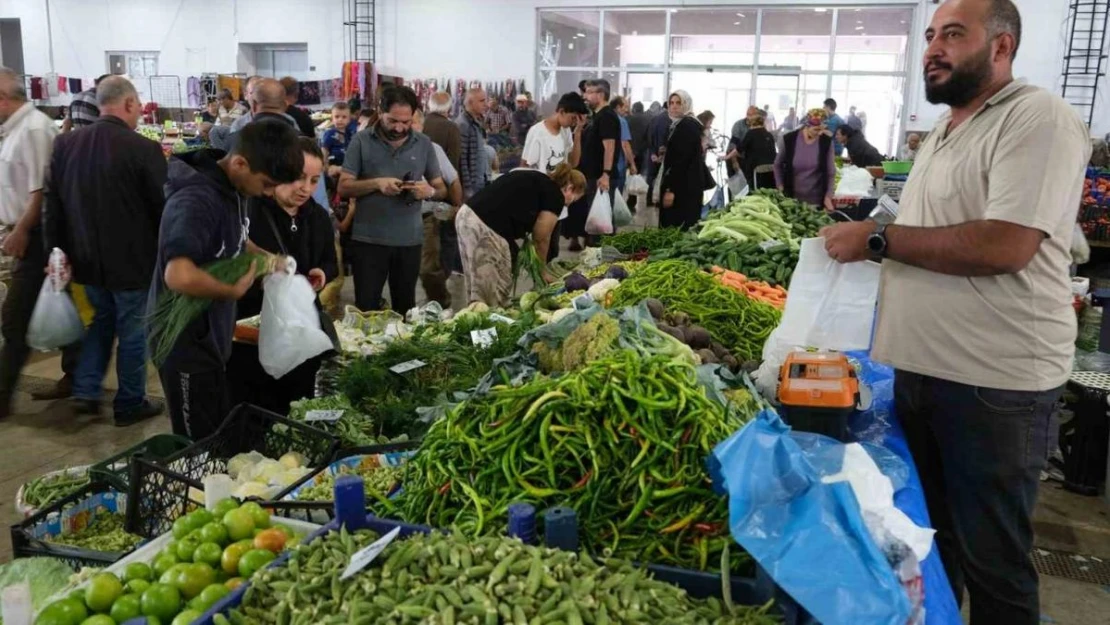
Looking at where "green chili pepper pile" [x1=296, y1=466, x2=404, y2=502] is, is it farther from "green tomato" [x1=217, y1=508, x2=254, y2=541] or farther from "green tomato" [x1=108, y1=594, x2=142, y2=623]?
"green tomato" [x1=108, y1=594, x2=142, y2=623]

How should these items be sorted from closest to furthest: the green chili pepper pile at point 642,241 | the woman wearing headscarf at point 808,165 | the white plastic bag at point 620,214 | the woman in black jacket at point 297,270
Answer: the woman in black jacket at point 297,270
the green chili pepper pile at point 642,241
the woman wearing headscarf at point 808,165
the white plastic bag at point 620,214

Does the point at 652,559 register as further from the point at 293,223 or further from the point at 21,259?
the point at 21,259

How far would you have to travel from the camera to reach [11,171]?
4.65 m

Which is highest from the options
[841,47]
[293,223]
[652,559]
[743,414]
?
[841,47]

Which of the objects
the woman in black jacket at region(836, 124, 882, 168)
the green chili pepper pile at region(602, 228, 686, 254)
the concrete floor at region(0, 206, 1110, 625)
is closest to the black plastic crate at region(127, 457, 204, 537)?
the concrete floor at region(0, 206, 1110, 625)

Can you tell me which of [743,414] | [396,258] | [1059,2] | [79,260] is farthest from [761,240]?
[1059,2]

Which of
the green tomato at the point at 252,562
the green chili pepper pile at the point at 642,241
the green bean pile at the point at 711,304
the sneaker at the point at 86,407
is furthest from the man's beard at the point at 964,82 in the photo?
the sneaker at the point at 86,407

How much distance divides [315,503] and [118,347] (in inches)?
124

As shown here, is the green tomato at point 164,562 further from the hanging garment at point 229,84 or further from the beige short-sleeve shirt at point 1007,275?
the hanging garment at point 229,84

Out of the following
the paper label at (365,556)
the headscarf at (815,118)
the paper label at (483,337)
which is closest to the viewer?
the paper label at (365,556)

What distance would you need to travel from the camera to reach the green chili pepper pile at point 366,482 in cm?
251

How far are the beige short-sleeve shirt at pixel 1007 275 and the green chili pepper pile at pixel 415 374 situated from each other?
1.95 metres

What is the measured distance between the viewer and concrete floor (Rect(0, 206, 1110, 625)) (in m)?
3.32

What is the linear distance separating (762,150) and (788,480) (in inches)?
330
